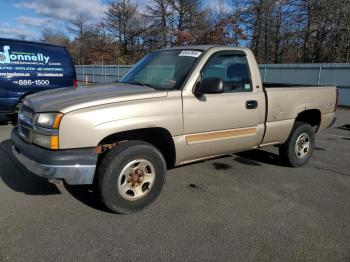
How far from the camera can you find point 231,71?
4.53 m

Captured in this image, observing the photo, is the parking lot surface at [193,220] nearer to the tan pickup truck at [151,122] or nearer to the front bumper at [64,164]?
the tan pickup truck at [151,122]

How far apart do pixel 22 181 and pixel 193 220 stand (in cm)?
242

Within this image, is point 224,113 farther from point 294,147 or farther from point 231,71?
point 294,147

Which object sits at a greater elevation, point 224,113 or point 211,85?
point 211,85

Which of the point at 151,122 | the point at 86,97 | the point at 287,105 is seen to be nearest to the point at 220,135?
the point at 151,122

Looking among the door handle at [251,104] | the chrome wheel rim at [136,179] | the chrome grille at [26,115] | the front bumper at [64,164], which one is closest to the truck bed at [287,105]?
the door handle at [251,104]

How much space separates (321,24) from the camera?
25.7 meters

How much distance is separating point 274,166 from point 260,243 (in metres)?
2.61

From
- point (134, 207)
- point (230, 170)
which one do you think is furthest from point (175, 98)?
point (230, 170)

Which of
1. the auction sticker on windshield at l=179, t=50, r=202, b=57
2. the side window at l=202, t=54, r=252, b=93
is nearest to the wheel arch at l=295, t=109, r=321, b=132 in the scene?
the side window at l=202, t=54, r=252, b=93

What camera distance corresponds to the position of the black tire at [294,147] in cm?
532

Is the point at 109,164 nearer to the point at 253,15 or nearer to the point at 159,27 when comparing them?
the point at 253,15

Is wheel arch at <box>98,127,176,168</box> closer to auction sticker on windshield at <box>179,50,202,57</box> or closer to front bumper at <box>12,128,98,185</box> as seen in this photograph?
front bumper at <box>12,128,98,185</box>

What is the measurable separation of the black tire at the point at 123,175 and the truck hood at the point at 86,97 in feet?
1.64
